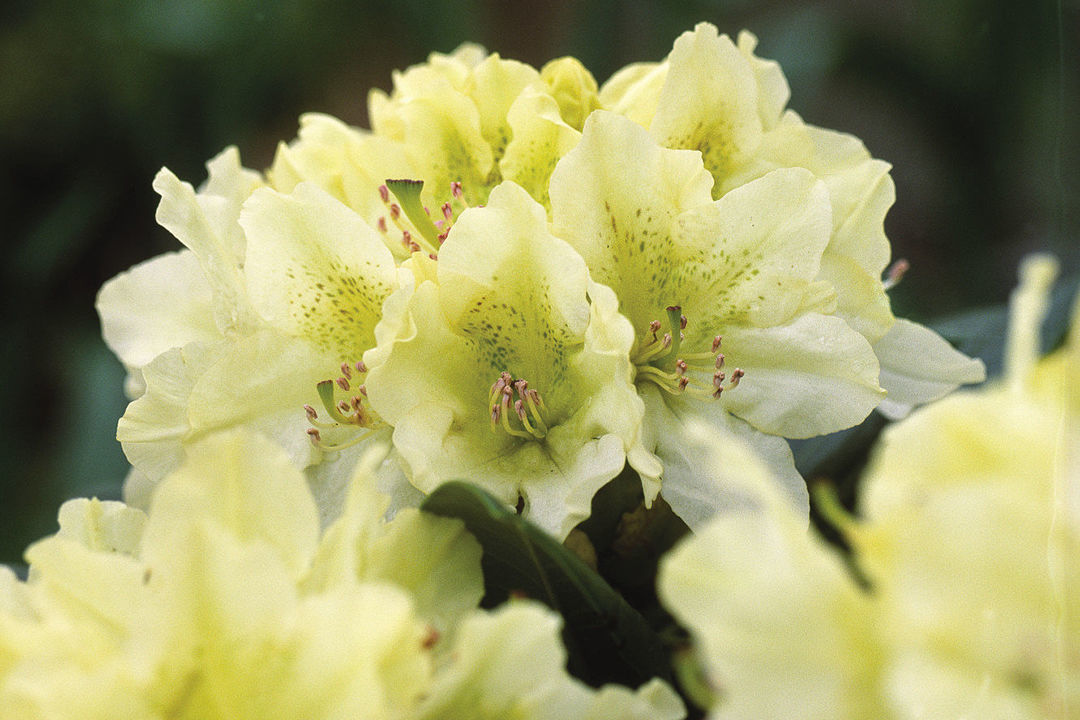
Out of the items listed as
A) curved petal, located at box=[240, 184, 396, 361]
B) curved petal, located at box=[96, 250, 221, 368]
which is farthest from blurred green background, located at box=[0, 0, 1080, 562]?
curved petal, located at box=[240, 184, 396, 361]

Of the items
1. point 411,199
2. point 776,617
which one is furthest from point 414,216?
point 776,617

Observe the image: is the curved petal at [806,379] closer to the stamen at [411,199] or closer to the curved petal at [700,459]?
the curved petal at [700,459]

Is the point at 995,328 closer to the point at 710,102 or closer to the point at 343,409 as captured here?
the point at 710,102

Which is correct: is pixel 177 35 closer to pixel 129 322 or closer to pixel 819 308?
pixel 129 322

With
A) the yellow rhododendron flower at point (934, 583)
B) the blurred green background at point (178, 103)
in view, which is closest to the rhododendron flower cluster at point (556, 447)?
the yellow rhododendron flower at point (934, 583)

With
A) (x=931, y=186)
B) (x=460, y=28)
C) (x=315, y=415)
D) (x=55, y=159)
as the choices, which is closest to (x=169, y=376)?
(x=315, y=415)
